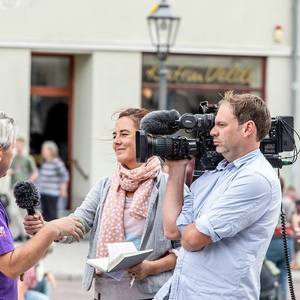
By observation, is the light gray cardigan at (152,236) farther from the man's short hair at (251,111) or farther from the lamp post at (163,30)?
the lamp post at (163,30)

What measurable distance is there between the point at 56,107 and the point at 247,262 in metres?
15.2

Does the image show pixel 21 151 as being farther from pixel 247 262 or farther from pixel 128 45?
pixel 247 262

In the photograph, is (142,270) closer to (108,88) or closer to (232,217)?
(232,217)

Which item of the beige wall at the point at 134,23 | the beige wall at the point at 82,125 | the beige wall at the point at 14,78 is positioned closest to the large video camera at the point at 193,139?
the beige wall at the point at 14,78

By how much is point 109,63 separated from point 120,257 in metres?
14.1

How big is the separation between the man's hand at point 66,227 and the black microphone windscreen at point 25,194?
13 cm

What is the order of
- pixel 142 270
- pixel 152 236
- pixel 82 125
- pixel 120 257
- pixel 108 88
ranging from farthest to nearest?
pixel 82 125, pixel 108 88, pixel 152 236, pixel 142 270, pixel 120 257

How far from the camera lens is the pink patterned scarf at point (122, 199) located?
17.3ft

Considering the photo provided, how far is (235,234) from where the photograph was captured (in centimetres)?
442

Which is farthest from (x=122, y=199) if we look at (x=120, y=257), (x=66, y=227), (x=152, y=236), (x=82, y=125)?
(x=82, y=125)

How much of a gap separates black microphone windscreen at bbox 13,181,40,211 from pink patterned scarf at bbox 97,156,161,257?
799 mm

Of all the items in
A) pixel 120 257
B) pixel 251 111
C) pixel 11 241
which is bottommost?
pixel 120 257

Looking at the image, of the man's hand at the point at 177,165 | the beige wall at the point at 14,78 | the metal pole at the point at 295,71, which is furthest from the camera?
the metal pole at the point at 295,71

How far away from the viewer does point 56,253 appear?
16.3 metres
